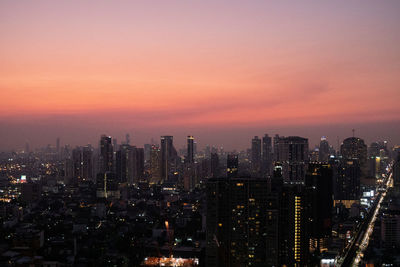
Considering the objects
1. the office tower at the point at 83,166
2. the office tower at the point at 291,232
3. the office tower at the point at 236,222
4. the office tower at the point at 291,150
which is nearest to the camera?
the office tower at the point at 236,222

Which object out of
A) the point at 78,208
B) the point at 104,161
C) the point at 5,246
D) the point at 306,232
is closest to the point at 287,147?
the point at 78,208

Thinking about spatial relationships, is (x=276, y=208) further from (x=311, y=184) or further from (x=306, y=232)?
(x=311, y=184)

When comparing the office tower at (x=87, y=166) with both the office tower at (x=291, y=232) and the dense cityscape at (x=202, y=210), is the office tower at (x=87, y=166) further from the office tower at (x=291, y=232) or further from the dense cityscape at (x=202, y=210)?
the office tower at (x=291, y=232)

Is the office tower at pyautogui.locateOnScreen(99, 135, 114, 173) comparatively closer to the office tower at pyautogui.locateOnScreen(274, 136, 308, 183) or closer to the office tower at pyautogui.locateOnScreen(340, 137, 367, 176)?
the office tower at pyautogui.locateOnScreen(274, 136, 308, 183)

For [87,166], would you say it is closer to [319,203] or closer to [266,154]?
[266,154]

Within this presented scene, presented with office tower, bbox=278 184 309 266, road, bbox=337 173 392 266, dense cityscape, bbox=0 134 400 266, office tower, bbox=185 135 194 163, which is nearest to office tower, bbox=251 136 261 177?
dense cityscape, bbox=0 134 400 266

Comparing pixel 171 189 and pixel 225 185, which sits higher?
pixel 225 185

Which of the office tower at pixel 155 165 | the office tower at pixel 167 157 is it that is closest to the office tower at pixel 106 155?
the office tower at pixel 155 165
